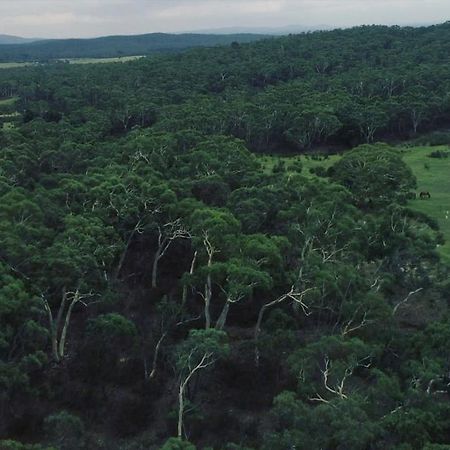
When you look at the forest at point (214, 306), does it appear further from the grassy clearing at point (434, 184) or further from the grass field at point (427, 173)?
the grass field at point (427, 173)

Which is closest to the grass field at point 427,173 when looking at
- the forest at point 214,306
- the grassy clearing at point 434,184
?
the grassy clearing at point 434,184

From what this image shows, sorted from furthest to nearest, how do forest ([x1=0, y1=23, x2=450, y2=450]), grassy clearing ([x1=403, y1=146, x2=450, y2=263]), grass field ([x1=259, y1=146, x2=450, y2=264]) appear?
grass field ([x1=259, y1=146, x2=450, y2=264])
grassy clearing ([x1=403, y1=146, x2=450, y2=263])
forest ([x1=0, y1=23, x2=450, y2=450])

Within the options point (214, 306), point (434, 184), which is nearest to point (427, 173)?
point (434, 184)

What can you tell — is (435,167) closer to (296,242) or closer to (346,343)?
(296,242)

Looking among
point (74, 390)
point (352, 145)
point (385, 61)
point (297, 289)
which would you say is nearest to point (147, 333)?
point (74, 390)

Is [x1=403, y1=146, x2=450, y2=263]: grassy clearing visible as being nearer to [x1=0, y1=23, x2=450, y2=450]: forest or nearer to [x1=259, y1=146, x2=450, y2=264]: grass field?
[x1=259, y1=146, x2=450, y2=264]: grass field

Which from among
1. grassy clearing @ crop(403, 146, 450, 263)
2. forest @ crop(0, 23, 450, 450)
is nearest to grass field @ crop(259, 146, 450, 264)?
grassy clearing @ crop(403, 146, 450, 263)
